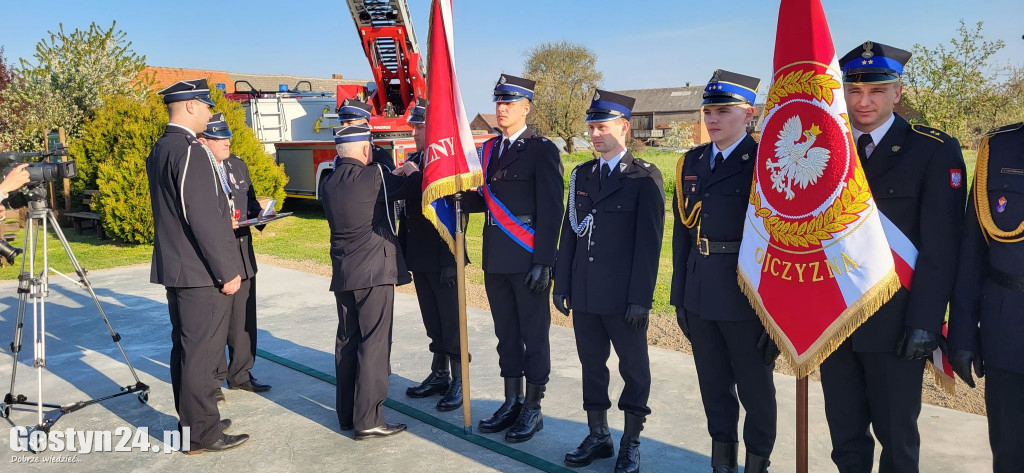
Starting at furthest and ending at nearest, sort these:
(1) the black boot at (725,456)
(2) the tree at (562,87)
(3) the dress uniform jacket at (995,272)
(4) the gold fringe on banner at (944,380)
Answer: (2) the tree at (562,87) < (1) the black boot at (725,456) < (4) the gold fringe on banner at (944,380) < (3) the dress uniform jacket at (995,272)

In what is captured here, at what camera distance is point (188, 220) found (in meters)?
3.81

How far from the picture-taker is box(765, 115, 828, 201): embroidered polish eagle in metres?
2.65

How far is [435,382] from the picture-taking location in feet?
15.5

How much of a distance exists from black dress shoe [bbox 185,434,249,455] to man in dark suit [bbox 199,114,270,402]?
0.79m

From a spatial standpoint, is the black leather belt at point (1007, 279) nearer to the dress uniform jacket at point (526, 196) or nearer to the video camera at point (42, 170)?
the dress uniform jacket at point (526, 196)

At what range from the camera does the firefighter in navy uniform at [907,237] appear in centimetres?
255

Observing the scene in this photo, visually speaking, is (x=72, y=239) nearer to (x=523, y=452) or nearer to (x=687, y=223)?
(x=523, y=452)

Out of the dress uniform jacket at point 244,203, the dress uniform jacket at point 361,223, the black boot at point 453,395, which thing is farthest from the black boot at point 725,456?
the dress uniform jacket at point 244,203

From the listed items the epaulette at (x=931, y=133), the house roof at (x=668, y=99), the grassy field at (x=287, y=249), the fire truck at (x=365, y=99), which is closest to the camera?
the epaulette at (x=931, y=133)

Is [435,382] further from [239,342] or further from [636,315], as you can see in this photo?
[636,315]

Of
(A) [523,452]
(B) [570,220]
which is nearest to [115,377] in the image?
(A) [523,452]

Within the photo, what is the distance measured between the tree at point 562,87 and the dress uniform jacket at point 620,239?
30.4 meters

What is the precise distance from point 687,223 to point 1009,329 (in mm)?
1303

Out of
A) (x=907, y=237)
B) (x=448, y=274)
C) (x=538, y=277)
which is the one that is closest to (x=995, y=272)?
(x=907, y=237)
